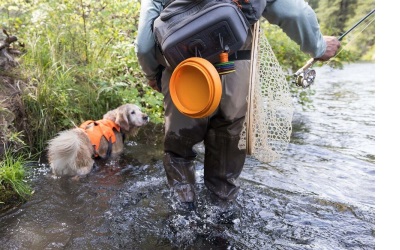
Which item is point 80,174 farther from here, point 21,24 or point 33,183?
point 21,24

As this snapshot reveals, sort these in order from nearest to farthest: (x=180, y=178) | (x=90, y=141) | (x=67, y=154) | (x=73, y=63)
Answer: (x=180, y=178) → (x=67, y=154) → (x=90, y=141) → (x=73, y=63)

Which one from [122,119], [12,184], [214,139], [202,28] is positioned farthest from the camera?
[122,119]

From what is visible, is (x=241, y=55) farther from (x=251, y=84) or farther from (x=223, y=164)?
(x=223, y=164)

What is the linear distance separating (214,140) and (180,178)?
0.46m

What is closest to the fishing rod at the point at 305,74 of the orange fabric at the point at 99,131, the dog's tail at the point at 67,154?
the dog's tail at the point at 67,154

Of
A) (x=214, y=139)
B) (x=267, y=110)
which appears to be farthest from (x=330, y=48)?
(x=214, y=139)

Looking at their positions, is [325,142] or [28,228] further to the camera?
[325,142]

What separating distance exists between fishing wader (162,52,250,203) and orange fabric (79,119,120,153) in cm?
203

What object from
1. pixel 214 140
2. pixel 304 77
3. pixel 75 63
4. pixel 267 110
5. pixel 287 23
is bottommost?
pixel 214 140

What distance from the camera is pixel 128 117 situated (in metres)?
5.39

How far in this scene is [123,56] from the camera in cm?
625

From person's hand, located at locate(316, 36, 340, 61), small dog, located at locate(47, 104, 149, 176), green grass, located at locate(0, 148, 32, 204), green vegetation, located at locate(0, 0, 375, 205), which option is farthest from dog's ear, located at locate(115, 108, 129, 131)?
person's hand, located at locate(316, 36, 340, 61)

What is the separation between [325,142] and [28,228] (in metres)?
4.71
